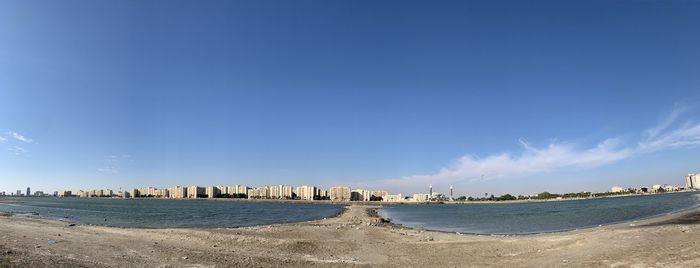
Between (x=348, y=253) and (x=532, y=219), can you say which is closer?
(x=348, y=253)

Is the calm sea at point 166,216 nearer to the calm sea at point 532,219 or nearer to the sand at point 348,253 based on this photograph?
the calm sea at point 532,219

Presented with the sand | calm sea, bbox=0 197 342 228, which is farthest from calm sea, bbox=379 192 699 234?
calm sea, bbox=0 197 342 228

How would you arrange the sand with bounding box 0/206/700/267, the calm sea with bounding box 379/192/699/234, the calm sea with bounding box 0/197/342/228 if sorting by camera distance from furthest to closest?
the calm sea with bounding box 0/197/342/228
the calm sea with bounding box 379/192/699/234
the sand with bounding box 0/206/700/267

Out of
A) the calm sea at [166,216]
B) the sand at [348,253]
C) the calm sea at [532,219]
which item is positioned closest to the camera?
the sand at [348,253]

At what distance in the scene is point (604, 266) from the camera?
16.0 meters

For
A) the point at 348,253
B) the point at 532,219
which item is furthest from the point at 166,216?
the point at 532,219

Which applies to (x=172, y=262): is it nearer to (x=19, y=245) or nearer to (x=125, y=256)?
(x=125, y=256)

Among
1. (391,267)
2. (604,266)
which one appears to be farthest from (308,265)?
(604,266)

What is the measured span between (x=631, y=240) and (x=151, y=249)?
2463cm

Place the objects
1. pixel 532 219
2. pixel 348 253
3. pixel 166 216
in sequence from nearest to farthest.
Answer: pixel 348 253 < pixel 532 219 < pixel 166 216

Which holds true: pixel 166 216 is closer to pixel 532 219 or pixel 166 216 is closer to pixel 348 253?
pixel 348 253

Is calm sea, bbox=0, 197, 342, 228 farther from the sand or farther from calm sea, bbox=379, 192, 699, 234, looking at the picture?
the sand

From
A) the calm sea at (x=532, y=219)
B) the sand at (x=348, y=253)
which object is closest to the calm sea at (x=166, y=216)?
the calm sea at (x=532, y=219)

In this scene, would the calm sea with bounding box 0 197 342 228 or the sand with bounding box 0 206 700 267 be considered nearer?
the sand with bounding box 0 206 700 267
